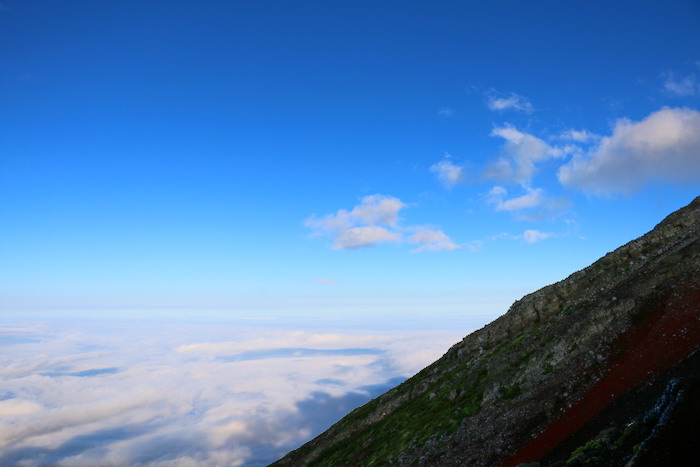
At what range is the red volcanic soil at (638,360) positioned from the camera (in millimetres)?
38969

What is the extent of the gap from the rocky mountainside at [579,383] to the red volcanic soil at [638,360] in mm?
149

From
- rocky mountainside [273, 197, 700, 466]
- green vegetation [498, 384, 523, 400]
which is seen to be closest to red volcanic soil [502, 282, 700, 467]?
rocky mountainside [273, 197, 700, 466]

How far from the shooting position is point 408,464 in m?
53.8

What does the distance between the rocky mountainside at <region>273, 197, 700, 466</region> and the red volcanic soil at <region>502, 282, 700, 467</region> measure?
0.15 metres

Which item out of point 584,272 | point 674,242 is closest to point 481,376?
point 584,272

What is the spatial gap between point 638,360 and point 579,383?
6.95 m

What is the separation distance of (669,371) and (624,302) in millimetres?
19939

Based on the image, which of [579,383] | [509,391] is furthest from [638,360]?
[509,391]

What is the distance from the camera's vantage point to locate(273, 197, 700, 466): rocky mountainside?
27.4 meters

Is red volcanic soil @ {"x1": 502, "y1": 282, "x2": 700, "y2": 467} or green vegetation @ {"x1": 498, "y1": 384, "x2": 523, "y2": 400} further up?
red volcanic soil @ {"x1": 502, "y1": 282, "x2": 700, "y2": 467}

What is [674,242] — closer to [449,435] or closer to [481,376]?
[481,376]

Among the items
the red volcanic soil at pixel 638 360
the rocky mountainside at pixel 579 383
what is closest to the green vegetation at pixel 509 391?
the rocky mountainside at pixel 579 383

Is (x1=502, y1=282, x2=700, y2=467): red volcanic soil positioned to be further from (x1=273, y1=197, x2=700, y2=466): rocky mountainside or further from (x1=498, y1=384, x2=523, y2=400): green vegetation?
(x1=498, y1=384, x2=523, y2=400): green vegetation

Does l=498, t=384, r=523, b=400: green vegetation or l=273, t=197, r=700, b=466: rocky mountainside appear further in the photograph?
l=498, t=384, r=523, b=400: green vegetation
